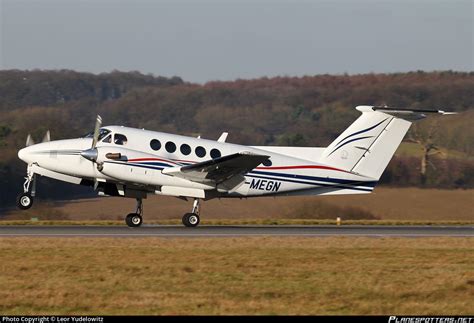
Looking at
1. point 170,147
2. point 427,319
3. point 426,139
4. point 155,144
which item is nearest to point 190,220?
point 170,147

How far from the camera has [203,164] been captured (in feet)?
91.9

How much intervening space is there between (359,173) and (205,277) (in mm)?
14442

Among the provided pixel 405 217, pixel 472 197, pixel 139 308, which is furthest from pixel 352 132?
pixel 139 308

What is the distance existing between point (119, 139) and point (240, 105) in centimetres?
2937

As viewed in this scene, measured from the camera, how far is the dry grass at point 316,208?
3616 cm

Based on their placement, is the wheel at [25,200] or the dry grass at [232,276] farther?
the wheel at [25,200]

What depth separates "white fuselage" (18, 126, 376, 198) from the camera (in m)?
28.4

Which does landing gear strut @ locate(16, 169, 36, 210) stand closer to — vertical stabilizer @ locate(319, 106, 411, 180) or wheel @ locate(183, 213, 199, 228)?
wheel @ locate(183, 213, 199, 228)

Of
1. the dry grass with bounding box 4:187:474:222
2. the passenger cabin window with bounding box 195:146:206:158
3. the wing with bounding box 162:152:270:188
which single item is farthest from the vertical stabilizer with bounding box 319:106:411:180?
the dry grass with bounding box 4:187:474:222

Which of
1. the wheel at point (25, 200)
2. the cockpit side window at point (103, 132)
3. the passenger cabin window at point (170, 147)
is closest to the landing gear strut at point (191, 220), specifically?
the passenger cabin window at point (170, 147)

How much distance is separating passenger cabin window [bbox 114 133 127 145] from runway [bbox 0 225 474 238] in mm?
2691

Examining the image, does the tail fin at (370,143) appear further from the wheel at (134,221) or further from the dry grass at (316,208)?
the wheel at (134,221)

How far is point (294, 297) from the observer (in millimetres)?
15625

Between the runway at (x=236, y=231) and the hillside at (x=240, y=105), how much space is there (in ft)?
38.3
